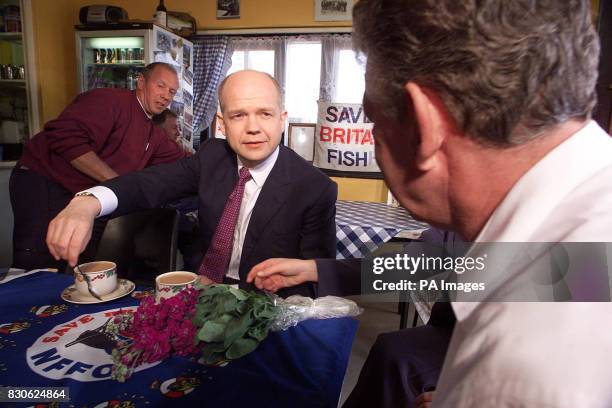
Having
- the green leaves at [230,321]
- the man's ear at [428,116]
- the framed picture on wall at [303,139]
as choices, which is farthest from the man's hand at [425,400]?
the framed picture on wall at [303,139]

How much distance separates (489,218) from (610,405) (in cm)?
22

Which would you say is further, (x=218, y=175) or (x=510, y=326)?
(x=218, y=175)

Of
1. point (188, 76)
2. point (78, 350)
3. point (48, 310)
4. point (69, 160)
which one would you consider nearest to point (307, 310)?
point (78, 350)

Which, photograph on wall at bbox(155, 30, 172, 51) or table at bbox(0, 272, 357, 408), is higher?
photograph on wall at bbox(155, 30, 172, 51)

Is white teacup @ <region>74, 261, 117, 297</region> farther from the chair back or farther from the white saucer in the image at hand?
the chair back

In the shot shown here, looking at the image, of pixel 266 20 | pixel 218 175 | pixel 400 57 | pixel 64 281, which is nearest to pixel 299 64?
pixel 266 20

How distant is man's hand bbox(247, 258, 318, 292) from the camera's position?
114 centimetres

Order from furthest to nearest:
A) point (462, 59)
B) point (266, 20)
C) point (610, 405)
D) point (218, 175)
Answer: point (266, 20)
point (218, 175)
point (462, 59)
point (610, 405)

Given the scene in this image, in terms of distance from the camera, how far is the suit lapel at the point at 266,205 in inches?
58.5

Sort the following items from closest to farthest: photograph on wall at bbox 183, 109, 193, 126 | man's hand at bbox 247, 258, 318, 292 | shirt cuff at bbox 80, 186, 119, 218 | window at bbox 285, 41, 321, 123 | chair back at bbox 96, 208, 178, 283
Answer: man's hand at bbox 247, 258, 318, 292
shirt cuff at bbox 80, 186, 119, 218
chair back at bbox 96, 208, 178, 283
window at bbox 285, 41, 321, 123
photograph on wall at bbox 183, 109, 193, 126

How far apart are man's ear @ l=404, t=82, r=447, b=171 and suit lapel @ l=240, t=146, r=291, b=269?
105 centimetres

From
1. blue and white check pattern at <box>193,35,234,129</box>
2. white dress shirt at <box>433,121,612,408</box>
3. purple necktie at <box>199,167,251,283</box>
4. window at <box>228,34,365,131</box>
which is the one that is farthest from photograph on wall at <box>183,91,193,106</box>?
white dress shirt at <box>433,121,612,408</box>

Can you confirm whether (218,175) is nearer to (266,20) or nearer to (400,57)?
(400,57)

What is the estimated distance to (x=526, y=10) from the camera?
1.34 ft
